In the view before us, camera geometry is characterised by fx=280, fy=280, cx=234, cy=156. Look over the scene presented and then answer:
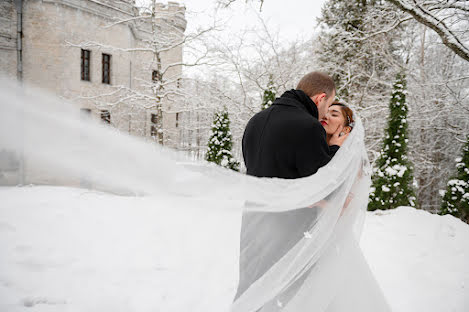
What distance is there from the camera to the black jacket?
176 centimetres

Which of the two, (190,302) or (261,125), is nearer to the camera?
(261,125)

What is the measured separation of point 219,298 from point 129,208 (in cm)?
193

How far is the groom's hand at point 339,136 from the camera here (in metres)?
2.50

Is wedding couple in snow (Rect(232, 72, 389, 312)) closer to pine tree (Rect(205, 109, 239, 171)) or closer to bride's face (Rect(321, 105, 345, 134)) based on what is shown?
bride's face (Rect(321, 105, 345, 134))

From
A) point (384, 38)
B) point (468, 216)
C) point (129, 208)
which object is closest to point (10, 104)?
point (129, 208)

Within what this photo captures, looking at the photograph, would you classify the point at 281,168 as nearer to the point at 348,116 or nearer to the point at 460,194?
the point at 348,116

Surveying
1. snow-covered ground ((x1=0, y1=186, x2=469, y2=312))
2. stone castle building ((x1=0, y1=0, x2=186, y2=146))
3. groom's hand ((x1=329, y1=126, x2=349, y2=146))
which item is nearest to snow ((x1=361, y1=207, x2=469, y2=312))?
snow-covered ground ((x1=0, y1=186, x2=469, y2=312))

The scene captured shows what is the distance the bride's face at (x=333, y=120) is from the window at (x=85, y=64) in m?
15.2

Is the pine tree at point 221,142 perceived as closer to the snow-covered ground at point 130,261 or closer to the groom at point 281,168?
the snow-covered ground at point 130,261

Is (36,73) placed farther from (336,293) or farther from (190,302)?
(336,293)

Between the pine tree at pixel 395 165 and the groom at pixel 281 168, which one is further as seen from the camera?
the pine tree at pixel 395 165

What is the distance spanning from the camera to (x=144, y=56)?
15953 mm

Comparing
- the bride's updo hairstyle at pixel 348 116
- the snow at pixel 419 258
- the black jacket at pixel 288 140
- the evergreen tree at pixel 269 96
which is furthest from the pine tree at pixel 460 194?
the black jacket at pixel 288 140

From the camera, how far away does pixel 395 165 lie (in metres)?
8.77
